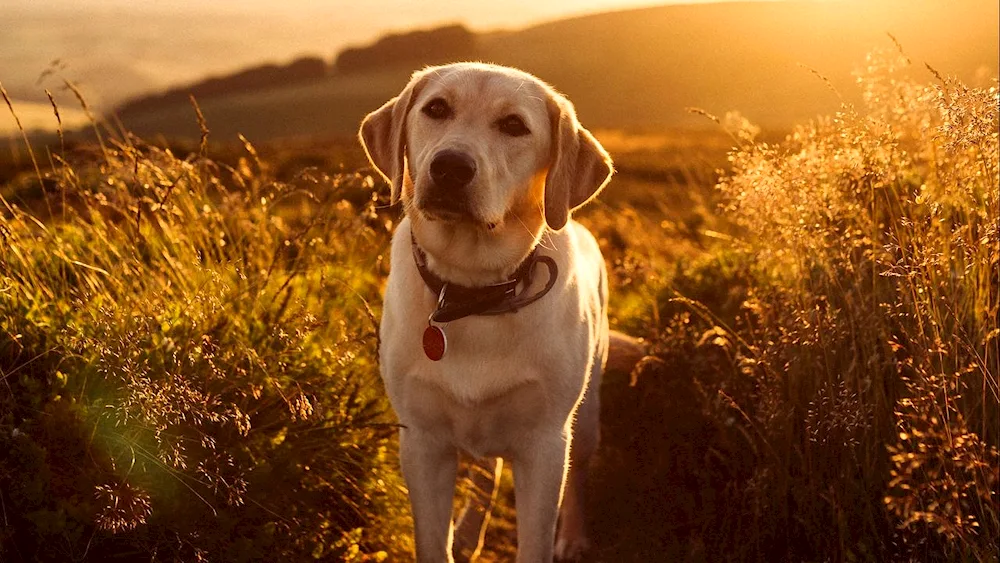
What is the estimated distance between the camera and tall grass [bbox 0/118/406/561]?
3.15m

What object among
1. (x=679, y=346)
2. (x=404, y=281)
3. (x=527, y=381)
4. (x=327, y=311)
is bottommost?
(x=679, y=346)

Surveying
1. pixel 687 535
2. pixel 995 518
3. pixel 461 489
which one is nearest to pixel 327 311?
pixel 461 489

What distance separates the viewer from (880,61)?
4.22 m

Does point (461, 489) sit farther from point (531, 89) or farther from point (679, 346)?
point (531, 89)

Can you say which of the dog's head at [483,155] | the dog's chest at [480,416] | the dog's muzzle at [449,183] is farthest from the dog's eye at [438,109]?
the dog's chest at [480,416]

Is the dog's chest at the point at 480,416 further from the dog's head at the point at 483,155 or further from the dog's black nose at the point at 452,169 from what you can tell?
the dog's black nose at the point at 452,169

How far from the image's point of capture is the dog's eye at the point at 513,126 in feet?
11.9

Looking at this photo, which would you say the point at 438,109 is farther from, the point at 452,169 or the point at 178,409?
the point at 178,409

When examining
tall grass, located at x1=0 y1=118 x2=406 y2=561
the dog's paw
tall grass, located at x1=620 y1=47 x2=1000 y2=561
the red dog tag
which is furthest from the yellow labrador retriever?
the dog's paw

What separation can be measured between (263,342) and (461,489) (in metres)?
1.49

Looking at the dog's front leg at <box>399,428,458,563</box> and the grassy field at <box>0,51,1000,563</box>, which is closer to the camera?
the grassy field at <box>0,51,1000,563</box>

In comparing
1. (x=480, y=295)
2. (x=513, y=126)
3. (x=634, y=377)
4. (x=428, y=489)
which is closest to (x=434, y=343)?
(x=480, y=295)

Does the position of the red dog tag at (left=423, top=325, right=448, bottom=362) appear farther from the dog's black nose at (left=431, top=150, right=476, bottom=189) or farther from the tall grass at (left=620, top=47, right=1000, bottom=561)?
the tall grass at (left=620, top=47, right=1000, bottom=561)

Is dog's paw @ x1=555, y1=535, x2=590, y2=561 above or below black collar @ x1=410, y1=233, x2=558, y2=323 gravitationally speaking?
below
